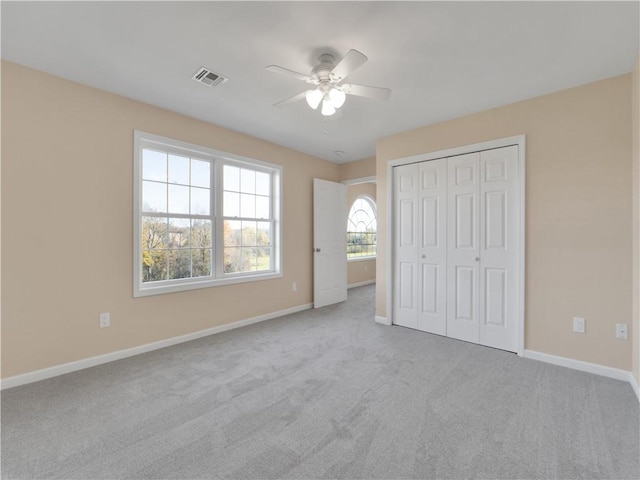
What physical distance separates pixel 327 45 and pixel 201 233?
99.1 inches

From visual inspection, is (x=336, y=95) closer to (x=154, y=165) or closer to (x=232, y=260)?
(x=154, y=165)

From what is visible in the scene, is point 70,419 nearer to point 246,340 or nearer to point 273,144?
point 246,340

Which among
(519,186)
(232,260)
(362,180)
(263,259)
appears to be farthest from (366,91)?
(362,180)

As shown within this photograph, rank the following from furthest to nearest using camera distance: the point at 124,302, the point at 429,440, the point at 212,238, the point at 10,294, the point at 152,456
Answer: the point at 212,238 < the point at 124,302 < the point at 10,294 < the point at 429,440 < the point at 152,456

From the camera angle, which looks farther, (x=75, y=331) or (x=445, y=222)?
(x=445, y=222)

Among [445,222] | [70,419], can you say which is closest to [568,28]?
[445,222]

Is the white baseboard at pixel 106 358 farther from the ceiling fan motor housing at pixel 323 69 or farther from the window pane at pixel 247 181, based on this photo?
the ceiling fan motor housing at pixel 323 69

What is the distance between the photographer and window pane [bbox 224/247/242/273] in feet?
12.6

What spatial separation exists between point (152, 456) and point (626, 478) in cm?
243

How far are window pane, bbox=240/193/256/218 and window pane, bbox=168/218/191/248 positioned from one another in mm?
787

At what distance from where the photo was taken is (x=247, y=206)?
161 inches

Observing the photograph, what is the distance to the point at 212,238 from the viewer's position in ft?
12.0

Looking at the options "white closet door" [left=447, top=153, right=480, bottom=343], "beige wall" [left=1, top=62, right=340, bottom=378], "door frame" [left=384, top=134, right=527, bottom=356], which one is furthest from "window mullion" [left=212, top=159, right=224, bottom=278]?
"white closet door" [left=447, top=153, right=480, bottom=343]

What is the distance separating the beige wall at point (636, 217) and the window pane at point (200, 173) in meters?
4.09
